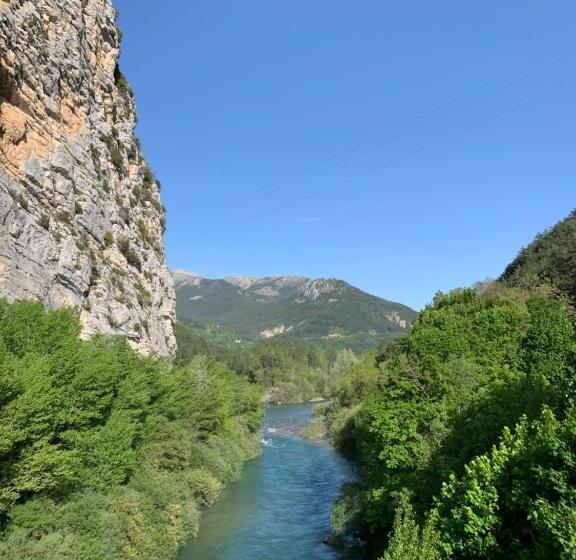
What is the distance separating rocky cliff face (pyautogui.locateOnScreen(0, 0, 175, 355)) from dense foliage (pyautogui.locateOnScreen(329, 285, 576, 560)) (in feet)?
83.5

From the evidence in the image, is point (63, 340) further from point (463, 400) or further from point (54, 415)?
point (463, 400)

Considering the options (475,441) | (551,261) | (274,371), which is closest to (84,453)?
(475,441)

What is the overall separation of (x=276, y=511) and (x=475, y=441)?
2711cm

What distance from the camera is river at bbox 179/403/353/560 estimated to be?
1303 inches

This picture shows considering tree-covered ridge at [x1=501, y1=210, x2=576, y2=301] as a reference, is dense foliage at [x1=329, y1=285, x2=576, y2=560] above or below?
below

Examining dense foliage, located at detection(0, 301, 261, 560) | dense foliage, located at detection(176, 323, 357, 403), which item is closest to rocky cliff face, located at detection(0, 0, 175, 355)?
dense foliage, located at detection(0, 301, 261, 560)

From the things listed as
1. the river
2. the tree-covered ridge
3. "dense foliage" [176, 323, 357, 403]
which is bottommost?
the river

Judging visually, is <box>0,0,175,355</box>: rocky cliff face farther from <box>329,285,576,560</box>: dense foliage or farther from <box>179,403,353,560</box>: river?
<box>329,285,576,560</box>: dense foliage

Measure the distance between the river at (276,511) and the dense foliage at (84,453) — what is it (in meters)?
2.12

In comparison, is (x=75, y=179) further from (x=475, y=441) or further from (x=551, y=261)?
(x=551, y=261)

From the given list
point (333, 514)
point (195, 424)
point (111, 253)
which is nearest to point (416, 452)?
point (333, 514)

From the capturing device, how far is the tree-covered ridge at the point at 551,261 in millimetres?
57897

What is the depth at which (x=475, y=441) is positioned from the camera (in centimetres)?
2064

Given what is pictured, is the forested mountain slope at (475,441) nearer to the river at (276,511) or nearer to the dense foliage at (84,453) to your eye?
the river at (276,511)
